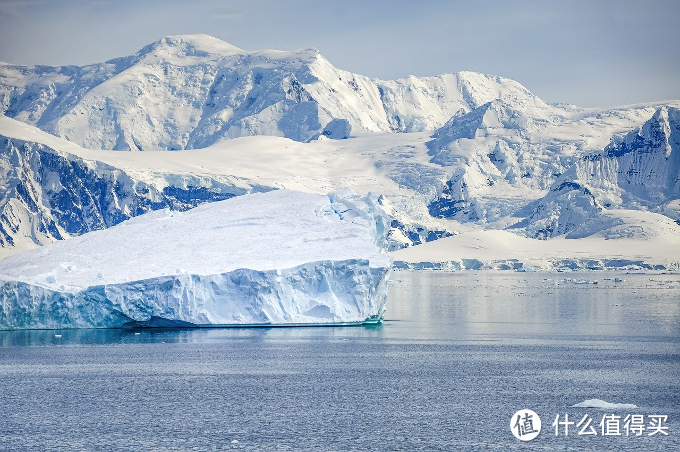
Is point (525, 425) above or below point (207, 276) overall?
below

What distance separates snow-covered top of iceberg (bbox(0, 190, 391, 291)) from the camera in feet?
221

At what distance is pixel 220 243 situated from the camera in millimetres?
72625

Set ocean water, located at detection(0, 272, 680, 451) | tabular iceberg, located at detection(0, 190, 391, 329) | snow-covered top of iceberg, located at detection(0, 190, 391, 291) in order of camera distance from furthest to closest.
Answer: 1. snow-covered top of iceberg, located at detection(0, 190, 391, 291)
2. tabular iceberg, located at detection(0, 190, 391, 329)
3. ocean water, located at detection(0, 272, 680, 451)

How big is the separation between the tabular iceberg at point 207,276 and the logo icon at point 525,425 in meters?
29.6

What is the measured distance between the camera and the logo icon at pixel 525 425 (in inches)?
1410

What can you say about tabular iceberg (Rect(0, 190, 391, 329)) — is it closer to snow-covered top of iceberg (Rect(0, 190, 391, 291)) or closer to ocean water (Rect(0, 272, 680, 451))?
snow-covered top of iceberg (Rect(0, 190, 391, 291))

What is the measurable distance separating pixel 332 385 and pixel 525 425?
10929 mm

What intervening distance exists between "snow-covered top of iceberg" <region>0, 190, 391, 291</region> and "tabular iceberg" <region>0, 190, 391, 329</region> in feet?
0.26

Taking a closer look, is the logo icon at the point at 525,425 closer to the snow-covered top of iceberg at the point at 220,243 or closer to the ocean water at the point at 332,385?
the ocean water at the point at 332,385

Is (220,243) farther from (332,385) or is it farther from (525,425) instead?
(525,425)

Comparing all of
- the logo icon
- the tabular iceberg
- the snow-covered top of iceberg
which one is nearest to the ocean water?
the logo icon

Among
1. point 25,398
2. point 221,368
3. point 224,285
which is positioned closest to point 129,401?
point 25,398

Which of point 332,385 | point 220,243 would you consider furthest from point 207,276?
point 332,385

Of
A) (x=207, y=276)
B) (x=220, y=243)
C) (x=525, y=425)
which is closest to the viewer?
(x=525, y=425)
